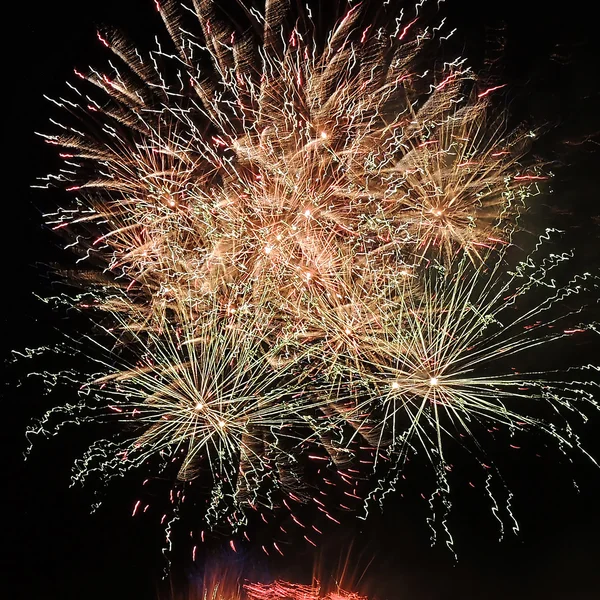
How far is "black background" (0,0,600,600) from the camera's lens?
8.02ft

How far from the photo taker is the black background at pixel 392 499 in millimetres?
2445

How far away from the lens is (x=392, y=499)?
3057 millimetres

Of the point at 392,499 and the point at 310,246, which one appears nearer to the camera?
the point at 310,246

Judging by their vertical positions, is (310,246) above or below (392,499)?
above

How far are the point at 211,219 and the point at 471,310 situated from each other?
1.29 metres

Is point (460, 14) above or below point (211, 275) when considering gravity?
above

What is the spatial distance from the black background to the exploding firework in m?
0.17

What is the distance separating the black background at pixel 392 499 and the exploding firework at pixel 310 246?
6.7 inches

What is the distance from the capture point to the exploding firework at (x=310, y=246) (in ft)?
7.84

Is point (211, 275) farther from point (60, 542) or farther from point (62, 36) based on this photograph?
point (60, 542)

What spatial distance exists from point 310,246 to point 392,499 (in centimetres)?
151

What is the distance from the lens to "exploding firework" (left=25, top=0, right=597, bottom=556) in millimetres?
2389

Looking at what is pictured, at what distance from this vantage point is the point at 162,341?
9.55ft

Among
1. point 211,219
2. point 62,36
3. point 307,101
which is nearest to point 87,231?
point 211,219
